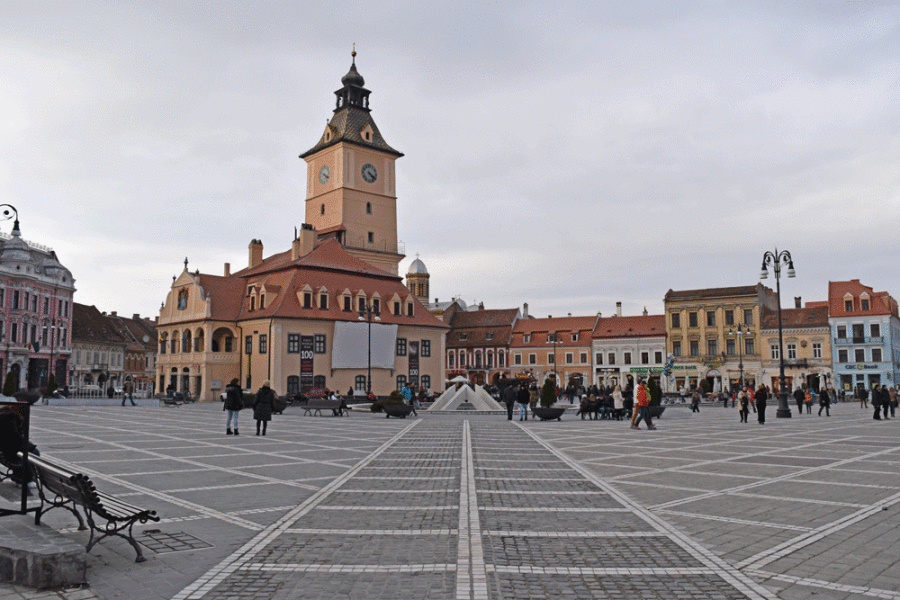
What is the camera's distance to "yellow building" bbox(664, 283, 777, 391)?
233 ft

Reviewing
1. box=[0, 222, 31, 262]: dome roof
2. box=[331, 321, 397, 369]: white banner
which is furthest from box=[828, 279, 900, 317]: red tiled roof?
box=[0, 222, 31, 262]: dome roof

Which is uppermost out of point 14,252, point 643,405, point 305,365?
point 14,252

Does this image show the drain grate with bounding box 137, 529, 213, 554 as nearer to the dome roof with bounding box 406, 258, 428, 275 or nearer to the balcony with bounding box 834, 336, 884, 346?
the balcony with bounding box 834, 336, 884, 346

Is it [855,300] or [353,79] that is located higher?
[353,79]

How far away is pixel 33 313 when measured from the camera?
2660 inches

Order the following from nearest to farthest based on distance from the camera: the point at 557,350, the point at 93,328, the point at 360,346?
the point at 360,346 → the point at 557,350 → the point at 93,328

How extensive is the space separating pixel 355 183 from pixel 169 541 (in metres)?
65.6

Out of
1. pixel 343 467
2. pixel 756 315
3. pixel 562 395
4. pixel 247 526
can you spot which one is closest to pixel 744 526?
pixel 247 526

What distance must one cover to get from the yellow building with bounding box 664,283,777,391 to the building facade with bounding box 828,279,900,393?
6.76 m

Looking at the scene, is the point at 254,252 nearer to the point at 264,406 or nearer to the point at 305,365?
the point at 305,365

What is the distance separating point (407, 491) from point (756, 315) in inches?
2672

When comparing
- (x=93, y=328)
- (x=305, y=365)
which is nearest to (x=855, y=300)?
(x=305, y=365)

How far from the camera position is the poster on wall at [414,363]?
61.9 m

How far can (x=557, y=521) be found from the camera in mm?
8289
